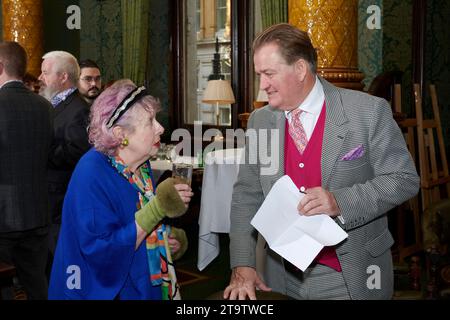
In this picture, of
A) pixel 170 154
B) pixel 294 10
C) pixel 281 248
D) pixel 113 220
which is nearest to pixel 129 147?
pixel 113 220

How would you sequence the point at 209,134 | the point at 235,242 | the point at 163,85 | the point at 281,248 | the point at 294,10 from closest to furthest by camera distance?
1. the point at 281,248
2. the point at 235,242
3. the point at 294,10
4. the point at 209,134
5. the point at 163,85

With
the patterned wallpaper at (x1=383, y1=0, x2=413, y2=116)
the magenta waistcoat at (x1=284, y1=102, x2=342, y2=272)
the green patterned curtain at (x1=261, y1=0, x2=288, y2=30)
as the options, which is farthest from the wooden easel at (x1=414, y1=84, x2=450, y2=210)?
the magenta waistcoat at (x1=284, y1=102, x2=342, y2=272)

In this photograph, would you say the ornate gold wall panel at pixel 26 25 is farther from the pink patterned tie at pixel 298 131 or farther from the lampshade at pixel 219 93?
the pink patterned tie at pixel 298 131

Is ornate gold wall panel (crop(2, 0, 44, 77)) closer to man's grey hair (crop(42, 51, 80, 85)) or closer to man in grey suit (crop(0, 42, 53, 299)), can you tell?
man's grey hair (crop(42, 51, 80, 85))

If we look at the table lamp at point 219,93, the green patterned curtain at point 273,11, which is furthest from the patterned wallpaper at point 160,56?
the green patterned curtain at point 273,11

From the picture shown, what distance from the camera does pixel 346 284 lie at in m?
1.90

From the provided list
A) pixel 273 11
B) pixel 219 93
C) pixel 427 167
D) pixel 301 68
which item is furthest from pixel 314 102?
pixel 273 11

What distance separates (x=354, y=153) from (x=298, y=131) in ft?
0.70

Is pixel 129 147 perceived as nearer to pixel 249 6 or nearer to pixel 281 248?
pixel 281 248

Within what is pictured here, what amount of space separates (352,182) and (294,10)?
2.66m

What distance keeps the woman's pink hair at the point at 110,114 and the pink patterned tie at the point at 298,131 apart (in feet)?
1.68

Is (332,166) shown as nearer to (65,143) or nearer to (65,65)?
(65,143)

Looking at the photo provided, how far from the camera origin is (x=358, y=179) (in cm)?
192

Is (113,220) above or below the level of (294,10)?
below
